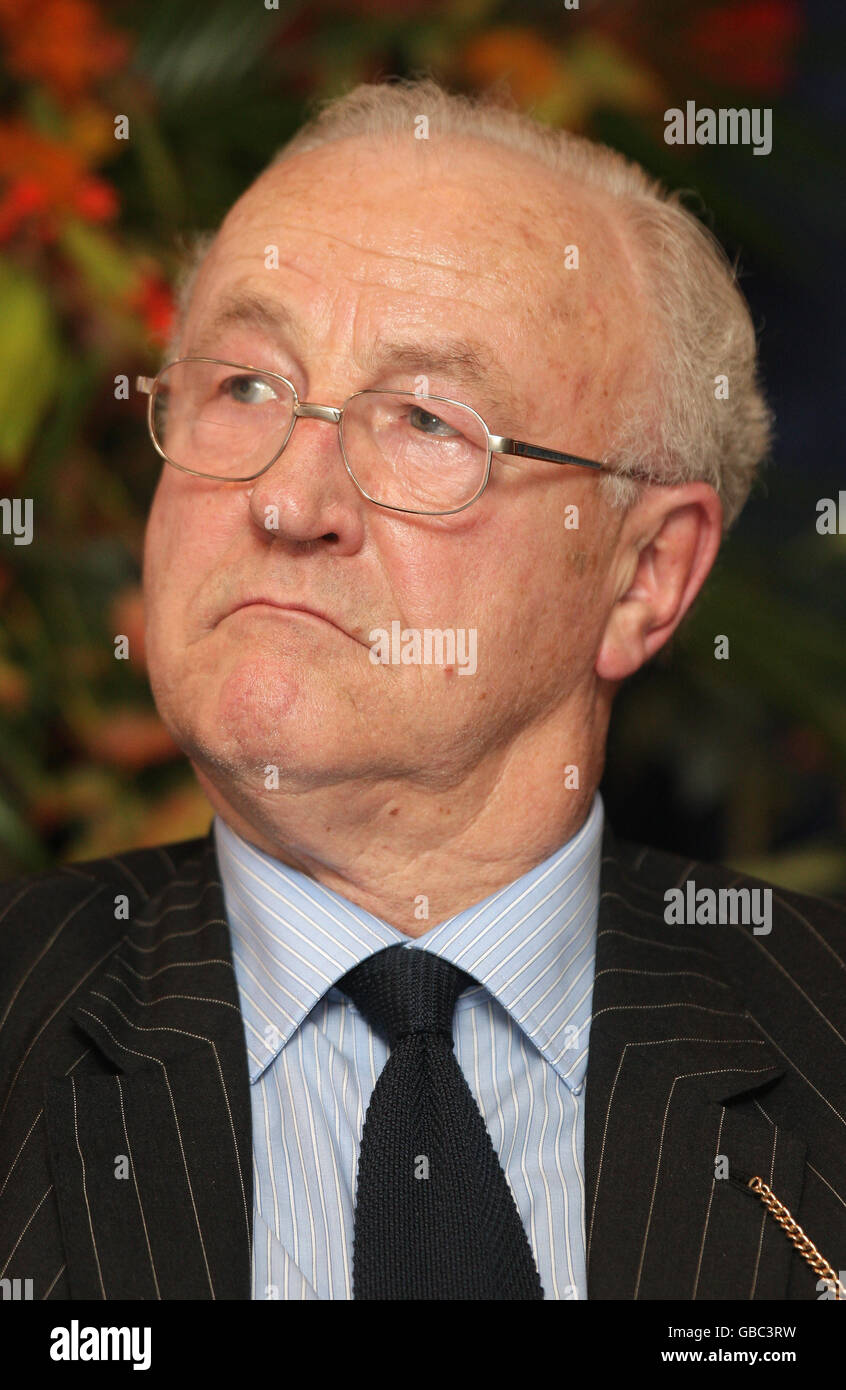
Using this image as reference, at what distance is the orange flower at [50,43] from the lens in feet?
7.51

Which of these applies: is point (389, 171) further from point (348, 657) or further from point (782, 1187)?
point (782, 1187)

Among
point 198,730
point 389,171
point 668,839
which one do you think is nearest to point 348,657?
point 198,730

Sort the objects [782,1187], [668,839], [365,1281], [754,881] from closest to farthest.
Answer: [365,1281], [782,1187], [754,881], [668,839]

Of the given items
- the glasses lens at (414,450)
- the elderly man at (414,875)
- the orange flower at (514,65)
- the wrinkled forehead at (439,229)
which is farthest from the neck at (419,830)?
the orange flower at (514,65)

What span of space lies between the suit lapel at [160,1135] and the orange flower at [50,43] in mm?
1476

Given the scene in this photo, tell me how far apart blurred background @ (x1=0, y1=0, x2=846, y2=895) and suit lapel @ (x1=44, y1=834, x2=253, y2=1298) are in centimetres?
54

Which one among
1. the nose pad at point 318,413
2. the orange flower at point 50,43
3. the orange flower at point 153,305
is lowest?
the nose pad at point 318,413

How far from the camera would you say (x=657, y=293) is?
1843 millimetres

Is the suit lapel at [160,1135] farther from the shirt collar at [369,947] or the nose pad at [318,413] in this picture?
the nose pad at [318,413]

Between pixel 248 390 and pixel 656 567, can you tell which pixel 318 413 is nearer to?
pixel 248 390

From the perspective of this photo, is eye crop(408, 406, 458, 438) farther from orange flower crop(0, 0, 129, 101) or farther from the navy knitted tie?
orange flower crop(0, 0, 129, 101)

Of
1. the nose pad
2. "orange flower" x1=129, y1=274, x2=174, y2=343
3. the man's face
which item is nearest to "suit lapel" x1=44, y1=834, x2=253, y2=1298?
the man's face

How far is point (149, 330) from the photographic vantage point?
2.19 meters

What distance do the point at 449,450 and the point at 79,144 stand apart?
1.04 meters
